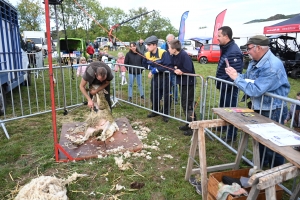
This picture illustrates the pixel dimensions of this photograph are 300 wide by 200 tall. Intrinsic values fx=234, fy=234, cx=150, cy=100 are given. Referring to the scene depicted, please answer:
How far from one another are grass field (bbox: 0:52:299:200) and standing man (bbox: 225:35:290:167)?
110 centimetres

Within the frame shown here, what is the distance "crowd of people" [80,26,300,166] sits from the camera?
3.02 metres

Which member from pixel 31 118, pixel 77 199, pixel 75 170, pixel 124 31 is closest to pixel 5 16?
pixel 31 118

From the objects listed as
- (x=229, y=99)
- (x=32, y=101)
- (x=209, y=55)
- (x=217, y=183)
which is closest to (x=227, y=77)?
(x=229, y=99)

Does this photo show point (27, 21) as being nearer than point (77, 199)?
No

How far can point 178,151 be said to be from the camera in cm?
423

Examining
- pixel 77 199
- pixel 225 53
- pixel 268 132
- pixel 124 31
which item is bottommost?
pixel 77 199

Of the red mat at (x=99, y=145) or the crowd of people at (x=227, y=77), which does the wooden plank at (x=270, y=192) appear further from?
the red mat at (x=99, y=145)

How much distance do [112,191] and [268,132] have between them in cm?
205

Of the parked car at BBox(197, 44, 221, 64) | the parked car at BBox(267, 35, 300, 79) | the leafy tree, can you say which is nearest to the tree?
the leafy tree

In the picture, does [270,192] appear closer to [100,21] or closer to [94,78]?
[94,78]

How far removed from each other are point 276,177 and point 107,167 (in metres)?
2.51

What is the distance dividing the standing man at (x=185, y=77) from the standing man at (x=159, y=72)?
352 mm

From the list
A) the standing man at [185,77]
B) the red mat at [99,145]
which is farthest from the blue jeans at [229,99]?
the red mat at [99,145]

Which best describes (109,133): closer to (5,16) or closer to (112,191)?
(112,191)
